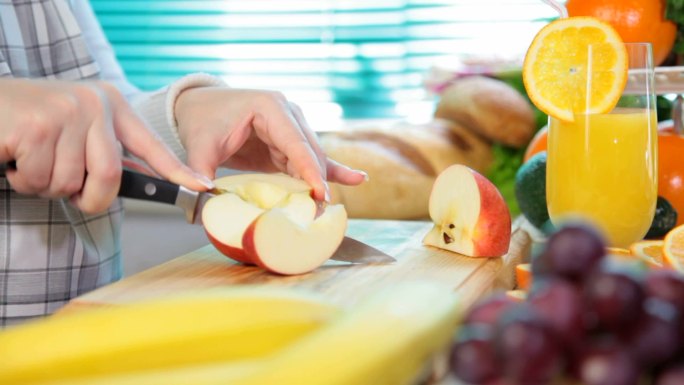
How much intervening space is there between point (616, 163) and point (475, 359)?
76 centimetres

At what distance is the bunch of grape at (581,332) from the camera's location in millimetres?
428

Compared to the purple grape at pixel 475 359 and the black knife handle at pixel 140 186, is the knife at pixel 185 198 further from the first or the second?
the purple grape at pixel 475 359

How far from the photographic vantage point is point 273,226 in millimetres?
1030

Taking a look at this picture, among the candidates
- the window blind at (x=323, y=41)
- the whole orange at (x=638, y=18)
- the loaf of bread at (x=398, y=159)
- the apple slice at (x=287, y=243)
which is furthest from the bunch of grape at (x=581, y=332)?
the window blind at (x=323, y=41)

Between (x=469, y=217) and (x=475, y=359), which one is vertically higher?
(x=475, y=359)

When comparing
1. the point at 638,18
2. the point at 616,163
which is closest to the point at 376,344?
the point at 616,163

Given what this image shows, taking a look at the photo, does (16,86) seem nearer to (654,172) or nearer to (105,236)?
(105,236)

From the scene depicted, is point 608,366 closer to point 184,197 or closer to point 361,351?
point 361,351

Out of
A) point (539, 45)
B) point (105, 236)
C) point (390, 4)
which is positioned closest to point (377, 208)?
point (105, 236)

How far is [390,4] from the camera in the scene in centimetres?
282

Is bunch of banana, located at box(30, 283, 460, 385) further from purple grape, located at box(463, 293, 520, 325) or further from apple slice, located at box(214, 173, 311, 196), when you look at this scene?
apple slice, located at box(214, 173, 311, 196)

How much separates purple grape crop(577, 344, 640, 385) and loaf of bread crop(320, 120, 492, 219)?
1.40m

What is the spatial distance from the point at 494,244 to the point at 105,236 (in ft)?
1.89

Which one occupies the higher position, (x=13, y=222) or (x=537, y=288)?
(x=537, y=288)
